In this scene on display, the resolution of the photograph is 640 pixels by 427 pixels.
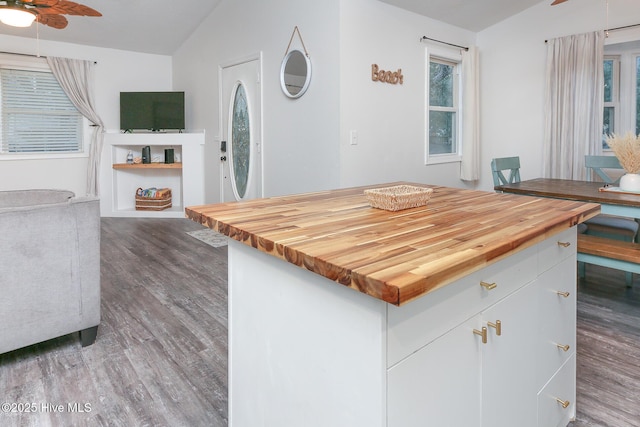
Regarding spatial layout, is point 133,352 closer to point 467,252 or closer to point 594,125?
point 467,252

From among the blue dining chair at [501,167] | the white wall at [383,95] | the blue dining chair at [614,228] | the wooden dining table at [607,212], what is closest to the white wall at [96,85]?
the white wall at [383,95]

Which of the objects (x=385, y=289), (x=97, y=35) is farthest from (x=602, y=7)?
(x=97, y=35)

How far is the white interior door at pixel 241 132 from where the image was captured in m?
4.79

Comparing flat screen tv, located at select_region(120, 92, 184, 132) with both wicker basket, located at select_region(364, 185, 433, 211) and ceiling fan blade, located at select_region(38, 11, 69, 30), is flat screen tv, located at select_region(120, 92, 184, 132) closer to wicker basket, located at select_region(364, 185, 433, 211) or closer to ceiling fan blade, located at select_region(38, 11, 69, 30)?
ceiling fan blade, located at select_region(38, 11, 69, 30)

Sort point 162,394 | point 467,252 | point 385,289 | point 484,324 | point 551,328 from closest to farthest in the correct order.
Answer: point 385,289 < point 467,252 < point 484,324 < point 551,328 < point 162,394

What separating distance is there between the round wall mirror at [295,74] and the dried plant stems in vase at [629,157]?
2.48 meters

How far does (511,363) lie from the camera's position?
1276 mm

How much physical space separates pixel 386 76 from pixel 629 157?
82.3 inches

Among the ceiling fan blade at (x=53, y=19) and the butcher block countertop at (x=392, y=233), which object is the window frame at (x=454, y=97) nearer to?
the butcher block countertop at (x=392, y=233)

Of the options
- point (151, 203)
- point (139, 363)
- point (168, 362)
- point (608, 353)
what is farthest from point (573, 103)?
point (151, 203)

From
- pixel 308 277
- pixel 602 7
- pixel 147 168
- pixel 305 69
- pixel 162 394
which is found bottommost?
pixel 162 394

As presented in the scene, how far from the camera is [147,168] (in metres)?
6.42

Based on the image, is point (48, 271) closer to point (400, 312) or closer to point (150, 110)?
point (400, 312)

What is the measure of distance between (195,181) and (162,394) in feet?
14.7
